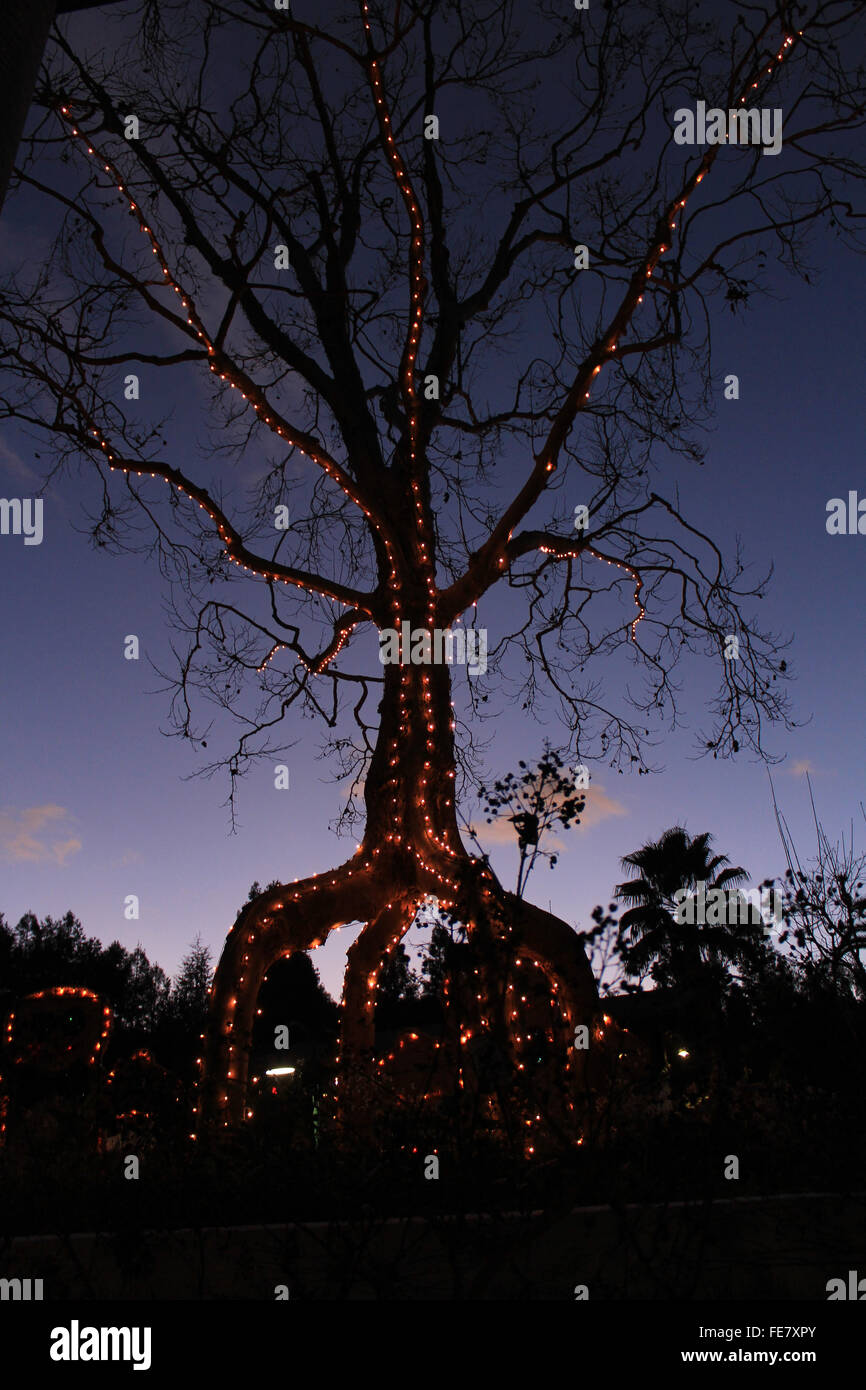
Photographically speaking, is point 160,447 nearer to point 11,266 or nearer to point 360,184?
point 11,266

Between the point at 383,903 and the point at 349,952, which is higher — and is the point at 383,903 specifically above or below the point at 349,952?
above

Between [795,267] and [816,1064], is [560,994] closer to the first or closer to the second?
[816,1064]

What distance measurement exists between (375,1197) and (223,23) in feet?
28.2

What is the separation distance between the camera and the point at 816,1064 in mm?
4992

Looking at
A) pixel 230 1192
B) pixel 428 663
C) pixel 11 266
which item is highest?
pixel 11 266

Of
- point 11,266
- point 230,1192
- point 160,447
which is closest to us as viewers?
point 230,1192

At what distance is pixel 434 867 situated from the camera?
715 centimetres

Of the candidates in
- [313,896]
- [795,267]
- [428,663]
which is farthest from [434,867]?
[795,267]

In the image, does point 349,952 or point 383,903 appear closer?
point 383,903

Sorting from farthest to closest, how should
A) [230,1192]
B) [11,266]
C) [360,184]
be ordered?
[360,184]
[11,266]
[230,1192]

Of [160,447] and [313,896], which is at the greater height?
[160,447]

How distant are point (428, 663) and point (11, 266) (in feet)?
16.2
